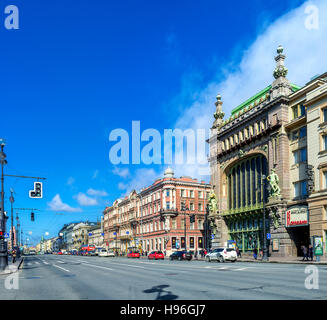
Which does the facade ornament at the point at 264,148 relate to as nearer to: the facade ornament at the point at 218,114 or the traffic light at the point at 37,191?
the facade ornament at the point at 218,114

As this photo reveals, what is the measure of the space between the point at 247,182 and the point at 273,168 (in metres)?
7.54

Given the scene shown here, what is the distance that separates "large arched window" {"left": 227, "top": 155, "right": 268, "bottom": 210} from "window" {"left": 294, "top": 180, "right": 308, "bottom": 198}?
4625 mm

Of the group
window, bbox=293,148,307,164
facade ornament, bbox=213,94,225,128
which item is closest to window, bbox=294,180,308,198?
window, bbox=293,148,307,164

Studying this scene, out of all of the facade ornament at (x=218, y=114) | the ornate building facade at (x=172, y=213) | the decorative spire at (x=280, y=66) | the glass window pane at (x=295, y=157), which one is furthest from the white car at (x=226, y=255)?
the ornate building facade at (x=172, y=213)

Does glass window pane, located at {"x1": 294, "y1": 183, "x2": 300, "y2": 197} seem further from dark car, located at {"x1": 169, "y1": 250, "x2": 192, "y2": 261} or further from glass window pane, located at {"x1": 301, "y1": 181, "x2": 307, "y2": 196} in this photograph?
dark car, located at {"x1": 169, "y1": 250, "x2": 192, "y2": 261}

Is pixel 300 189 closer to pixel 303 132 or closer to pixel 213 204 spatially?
pixel 303 132

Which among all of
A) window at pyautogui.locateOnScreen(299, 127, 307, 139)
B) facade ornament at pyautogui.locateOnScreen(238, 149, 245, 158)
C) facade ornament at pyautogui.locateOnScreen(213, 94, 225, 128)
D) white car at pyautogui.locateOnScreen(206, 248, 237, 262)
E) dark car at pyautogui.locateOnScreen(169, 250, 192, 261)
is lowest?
dark car at pyautogui.locateOnScreen(169, 250, 192, 261)

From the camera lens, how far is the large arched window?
49.2m

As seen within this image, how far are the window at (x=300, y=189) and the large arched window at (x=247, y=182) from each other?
4625 millimetres

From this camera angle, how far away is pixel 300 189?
42531 millimetres

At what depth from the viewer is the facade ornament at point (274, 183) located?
4362 centimetres

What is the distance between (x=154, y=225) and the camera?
8094 cm
